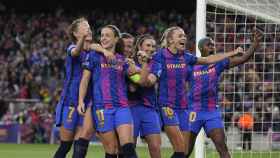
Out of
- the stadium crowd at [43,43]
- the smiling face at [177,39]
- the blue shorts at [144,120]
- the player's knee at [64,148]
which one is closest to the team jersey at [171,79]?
the smiling face at [177,39]

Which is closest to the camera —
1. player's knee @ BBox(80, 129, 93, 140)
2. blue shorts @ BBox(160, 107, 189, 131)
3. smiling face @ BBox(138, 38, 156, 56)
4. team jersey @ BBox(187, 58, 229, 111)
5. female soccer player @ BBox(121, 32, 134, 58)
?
player's knee @ BBox(80, 129, 93, 140)

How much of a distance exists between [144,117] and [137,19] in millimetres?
24255

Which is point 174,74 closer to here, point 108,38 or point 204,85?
point 204,85

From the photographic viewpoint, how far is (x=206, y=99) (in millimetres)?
12312

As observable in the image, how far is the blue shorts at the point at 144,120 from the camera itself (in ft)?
35.8

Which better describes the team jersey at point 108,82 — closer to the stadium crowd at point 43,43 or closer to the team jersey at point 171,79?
the team jersey at point 171,79

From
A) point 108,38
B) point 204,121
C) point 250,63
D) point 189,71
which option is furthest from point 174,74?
point 250,63

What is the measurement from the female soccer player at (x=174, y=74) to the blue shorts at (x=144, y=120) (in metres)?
0.39

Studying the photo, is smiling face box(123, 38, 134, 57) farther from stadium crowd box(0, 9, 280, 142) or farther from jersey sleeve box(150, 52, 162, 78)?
stadium crowd box(0, 9, 280, 142)

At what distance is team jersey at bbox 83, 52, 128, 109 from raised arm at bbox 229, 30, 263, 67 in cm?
250

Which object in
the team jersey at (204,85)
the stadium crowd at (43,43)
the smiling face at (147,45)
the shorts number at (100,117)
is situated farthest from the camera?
the stadium crowd at (43,43)

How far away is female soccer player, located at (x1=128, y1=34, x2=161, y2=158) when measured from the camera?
429 inches

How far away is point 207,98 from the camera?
12.3 m

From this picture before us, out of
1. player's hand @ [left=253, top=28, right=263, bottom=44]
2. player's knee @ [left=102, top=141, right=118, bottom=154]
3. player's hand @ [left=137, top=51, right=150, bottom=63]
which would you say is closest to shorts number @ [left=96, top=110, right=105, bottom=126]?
player's knee @ [left=102, top=141, right=118, bottom=154]
